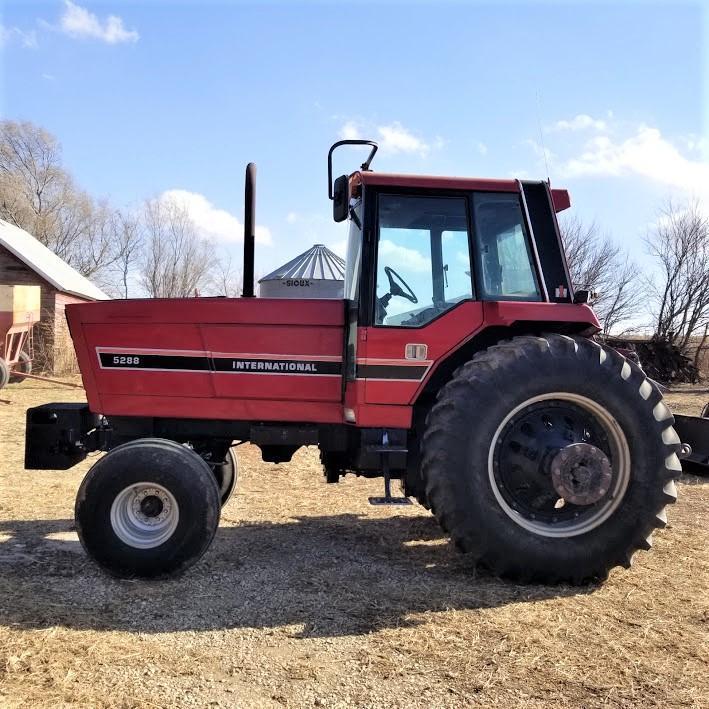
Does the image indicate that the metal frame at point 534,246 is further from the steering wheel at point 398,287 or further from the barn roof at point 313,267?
the barn roof at point 313,267

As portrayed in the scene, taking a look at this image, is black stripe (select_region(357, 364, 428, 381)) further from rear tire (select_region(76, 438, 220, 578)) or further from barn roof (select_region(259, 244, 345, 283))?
barn roof (select_region(259, 244, 345, 283))

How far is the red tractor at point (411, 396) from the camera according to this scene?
3.79 m

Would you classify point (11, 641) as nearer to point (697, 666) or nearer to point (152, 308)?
point (152, 308)

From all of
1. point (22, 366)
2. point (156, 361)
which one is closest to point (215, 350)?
point (156, 361)

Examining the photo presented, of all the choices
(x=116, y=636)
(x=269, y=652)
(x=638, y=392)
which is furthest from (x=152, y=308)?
(x=638, y=392)

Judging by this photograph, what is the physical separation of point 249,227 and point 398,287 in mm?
1315

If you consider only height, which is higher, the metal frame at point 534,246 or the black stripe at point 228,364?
the metal frame at point 534,246

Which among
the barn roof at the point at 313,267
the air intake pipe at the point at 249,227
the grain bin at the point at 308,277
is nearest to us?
the air intake pipe at the point at 249,227

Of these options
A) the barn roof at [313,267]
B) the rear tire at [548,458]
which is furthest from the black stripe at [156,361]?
the barn roof at [313,267]

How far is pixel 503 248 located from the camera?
420cm

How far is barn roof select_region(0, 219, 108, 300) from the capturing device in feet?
62.0

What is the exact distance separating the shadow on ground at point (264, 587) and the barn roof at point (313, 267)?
663 inches

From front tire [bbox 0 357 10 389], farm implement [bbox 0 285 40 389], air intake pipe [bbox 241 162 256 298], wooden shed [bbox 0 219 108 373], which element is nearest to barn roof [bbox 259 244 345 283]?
wooden shed [bbox 0 219 108 373]

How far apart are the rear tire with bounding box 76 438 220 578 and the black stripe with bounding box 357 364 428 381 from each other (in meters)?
1.12
